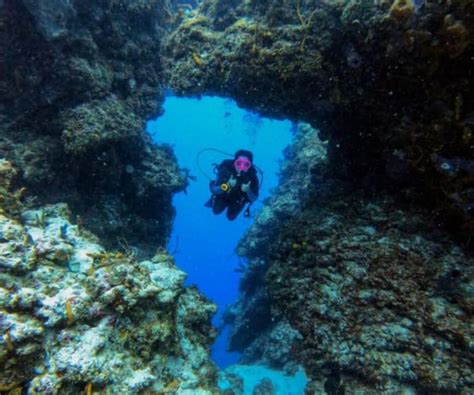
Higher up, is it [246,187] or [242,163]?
[242,163]

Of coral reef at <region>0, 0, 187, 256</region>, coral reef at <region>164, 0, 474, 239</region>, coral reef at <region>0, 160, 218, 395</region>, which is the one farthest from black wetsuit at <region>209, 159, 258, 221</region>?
coral reef at <region>0, 160, 218, 395</region>

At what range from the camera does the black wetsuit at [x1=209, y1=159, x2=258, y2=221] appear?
707 centimetres

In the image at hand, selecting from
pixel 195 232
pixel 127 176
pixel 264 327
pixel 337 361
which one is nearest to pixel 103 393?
pixel 337 361

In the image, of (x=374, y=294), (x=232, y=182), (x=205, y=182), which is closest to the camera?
(x=374, y=294)

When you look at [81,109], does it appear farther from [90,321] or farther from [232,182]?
[90,321]

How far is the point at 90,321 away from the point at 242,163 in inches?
168

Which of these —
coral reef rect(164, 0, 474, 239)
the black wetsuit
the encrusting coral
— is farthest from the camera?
the black wetsuit

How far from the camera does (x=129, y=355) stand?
364cm

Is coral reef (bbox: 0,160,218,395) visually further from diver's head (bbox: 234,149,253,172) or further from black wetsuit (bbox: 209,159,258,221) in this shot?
diver's head (bbox: 234,149,253,172)

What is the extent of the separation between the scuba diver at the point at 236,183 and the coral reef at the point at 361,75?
1.13 meters

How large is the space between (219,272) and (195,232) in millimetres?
15391

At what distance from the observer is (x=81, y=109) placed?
712cm

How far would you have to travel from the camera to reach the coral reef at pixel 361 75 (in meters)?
4.31

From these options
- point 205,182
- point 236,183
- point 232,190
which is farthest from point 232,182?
point 205,182
